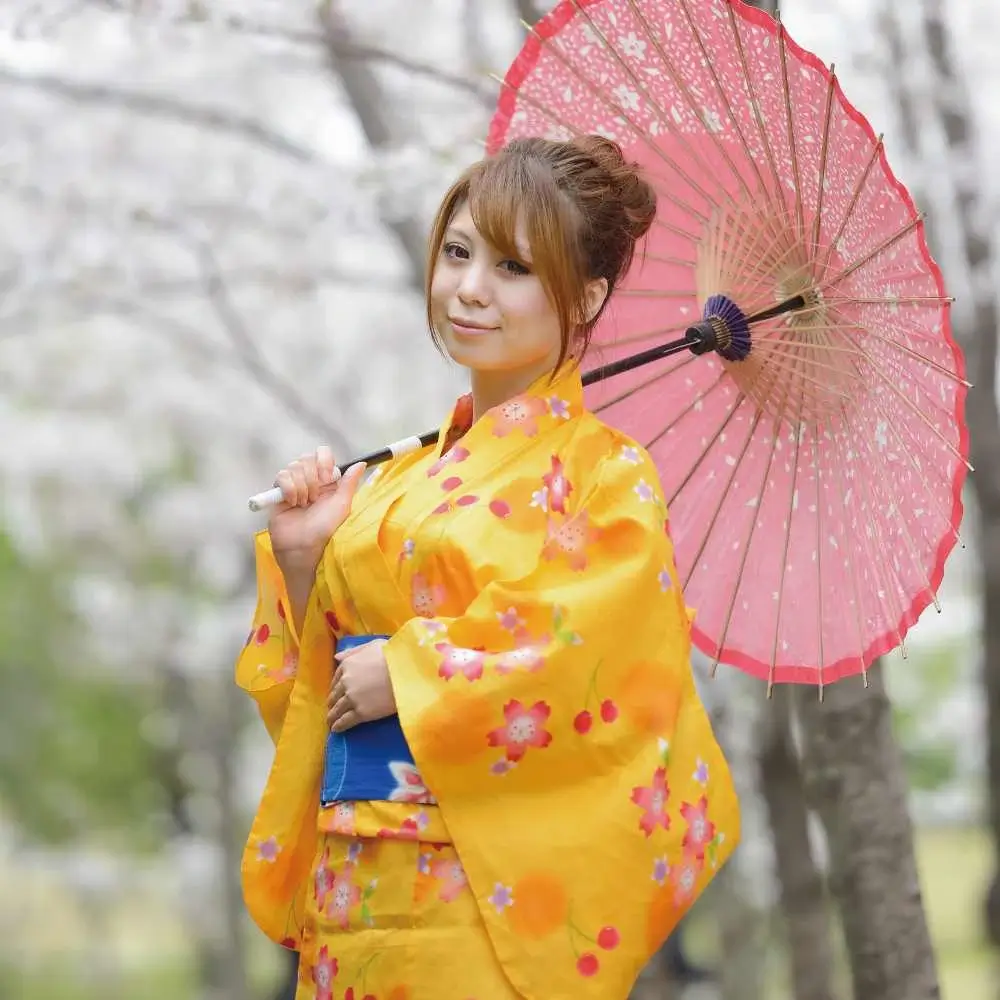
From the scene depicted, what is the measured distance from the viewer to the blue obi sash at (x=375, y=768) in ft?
6.64

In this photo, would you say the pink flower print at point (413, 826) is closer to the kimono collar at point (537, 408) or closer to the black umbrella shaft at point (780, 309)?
the kimono collar at point (537, 408)

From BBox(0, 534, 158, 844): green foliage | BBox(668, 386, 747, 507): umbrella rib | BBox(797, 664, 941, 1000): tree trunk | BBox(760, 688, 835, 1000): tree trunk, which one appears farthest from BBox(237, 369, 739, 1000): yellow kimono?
BBox(0, 534, 158, 844): green foliage

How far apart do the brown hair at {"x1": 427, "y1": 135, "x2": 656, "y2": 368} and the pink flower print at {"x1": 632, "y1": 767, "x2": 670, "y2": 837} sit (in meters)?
0.63

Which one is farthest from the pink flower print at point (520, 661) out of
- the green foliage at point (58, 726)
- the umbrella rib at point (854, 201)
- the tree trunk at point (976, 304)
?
the green foliage at point (58, 726)

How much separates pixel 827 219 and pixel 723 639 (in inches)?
28.4

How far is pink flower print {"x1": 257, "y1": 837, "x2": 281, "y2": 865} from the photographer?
7.30ft

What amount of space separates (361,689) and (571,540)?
361mm

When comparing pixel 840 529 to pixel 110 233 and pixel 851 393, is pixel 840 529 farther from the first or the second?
pixel 110 233

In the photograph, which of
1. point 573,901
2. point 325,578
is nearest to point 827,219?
point 325,578

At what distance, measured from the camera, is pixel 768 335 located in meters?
2.43

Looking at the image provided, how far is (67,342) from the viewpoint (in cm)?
981

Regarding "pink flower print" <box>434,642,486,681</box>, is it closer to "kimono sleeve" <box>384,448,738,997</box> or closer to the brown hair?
"kimono sleeve" <box>384,448,738,997</box>

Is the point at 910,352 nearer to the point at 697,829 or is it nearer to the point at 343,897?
the point at 697,829

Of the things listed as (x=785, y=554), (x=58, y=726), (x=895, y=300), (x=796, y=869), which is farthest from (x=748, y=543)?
(x=58, y=726)
